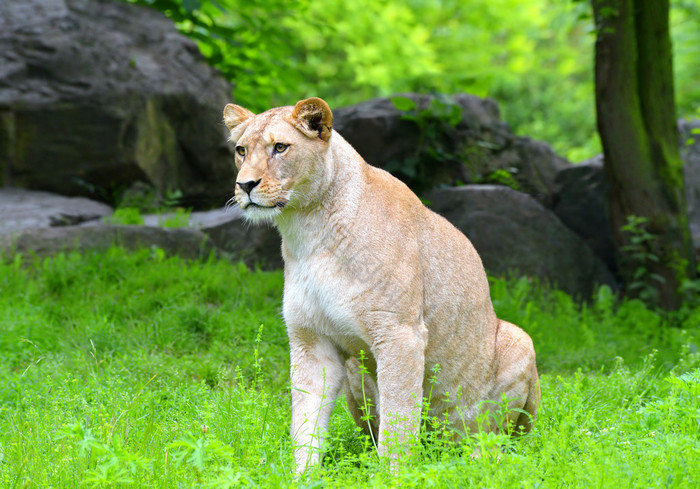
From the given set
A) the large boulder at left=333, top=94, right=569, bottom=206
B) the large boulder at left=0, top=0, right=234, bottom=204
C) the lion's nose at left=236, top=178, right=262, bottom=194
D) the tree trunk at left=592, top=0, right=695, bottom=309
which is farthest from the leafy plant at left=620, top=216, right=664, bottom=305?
the lion's nose at left=236, top=178, right=262, bottom=194

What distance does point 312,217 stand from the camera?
14.4 ft

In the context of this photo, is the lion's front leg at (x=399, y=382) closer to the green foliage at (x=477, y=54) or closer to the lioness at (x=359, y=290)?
the lioness at (x=359, y=290)

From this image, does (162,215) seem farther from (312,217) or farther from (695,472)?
(695,472)

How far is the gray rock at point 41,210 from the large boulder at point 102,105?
26 centimetres

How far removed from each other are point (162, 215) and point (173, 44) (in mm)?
2728

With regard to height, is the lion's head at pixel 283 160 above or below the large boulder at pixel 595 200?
above

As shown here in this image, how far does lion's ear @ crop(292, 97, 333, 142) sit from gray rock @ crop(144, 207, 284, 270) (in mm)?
4541

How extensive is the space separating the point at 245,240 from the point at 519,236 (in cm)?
340

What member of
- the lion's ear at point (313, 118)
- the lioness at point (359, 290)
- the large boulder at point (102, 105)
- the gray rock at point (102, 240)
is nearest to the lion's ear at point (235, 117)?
the lioness at point (359, 290)

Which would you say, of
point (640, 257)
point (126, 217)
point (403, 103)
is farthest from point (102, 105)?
point (640, 257)

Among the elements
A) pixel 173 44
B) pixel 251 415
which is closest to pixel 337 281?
pixel 251 415

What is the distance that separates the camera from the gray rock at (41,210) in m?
8.54

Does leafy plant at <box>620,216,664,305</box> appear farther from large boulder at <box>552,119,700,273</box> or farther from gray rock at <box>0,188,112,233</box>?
gray rock at <box>0,188,112,233</box>

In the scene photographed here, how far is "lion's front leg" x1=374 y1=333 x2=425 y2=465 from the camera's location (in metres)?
4.13
